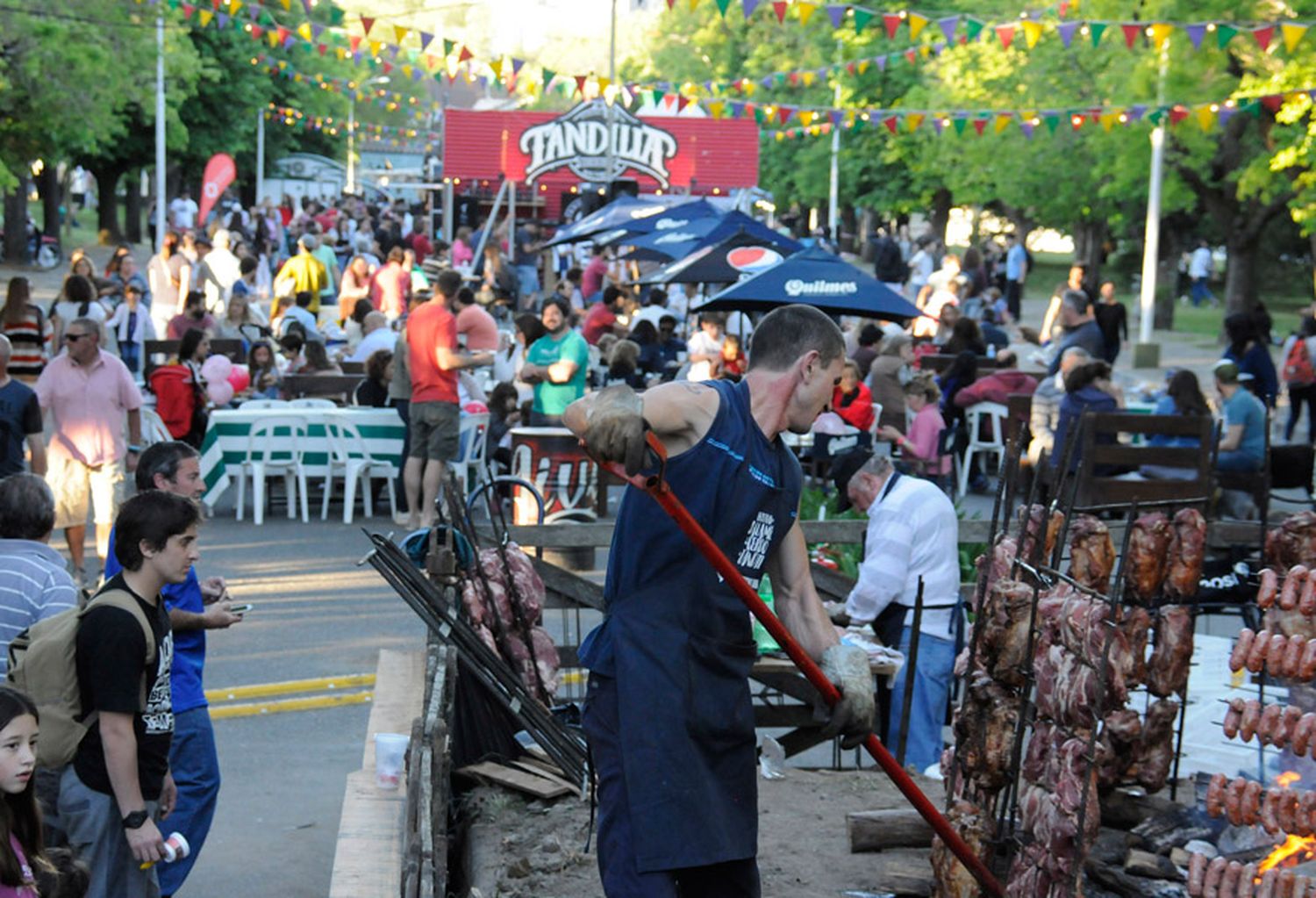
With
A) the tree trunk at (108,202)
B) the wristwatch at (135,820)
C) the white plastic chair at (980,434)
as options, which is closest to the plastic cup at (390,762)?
the wristwatch at (135,820)

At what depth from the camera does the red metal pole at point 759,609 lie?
4062 millimetres

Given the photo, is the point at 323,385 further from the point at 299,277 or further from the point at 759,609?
the point at 759,609

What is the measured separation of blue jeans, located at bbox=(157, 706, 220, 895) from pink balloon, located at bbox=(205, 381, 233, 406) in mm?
9507

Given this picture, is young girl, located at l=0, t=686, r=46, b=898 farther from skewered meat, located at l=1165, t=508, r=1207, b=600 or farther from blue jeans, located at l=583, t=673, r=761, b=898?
skewered meat, located at l=1165, t=508, r=1207, b=600

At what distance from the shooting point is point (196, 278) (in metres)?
22.3

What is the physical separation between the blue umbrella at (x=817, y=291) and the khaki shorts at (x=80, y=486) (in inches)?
201

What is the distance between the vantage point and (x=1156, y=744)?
6.99 meters

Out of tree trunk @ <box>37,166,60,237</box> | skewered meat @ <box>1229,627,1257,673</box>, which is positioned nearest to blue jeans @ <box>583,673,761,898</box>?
skewered meat @ <box>1229,627,1257,673</box>

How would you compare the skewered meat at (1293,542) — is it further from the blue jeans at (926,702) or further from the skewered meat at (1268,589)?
the blue jeans at (926,702)

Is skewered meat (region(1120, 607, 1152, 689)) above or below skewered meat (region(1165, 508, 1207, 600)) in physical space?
below

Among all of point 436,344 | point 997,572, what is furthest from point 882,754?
point 436,344

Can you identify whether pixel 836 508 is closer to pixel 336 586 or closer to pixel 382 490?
pixel 336 586

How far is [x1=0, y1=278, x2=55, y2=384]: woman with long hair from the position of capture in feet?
47.1

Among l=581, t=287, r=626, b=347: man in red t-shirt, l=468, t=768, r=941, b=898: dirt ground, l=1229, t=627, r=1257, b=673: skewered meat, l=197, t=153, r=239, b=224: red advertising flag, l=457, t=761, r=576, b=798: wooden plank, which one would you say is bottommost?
l=468, t=768, r=941, b=898: dirt ground
